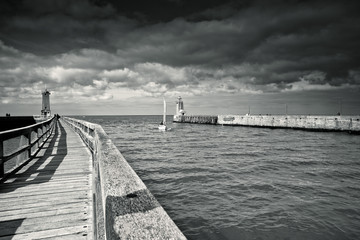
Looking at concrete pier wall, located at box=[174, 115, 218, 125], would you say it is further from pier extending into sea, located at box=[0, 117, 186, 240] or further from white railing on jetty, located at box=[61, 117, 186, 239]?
white railing on jetty, located at box=[61, 117, 186, 239]

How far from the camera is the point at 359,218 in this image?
557 centimetres

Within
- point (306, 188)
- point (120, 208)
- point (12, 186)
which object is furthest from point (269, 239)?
point (12, 186)

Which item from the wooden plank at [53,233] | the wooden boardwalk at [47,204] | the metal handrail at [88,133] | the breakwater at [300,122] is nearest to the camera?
the wooden plank at [53,233]

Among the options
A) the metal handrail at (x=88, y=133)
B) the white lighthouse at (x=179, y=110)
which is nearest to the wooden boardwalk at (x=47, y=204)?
the metal handrail at (x=88, y=133)

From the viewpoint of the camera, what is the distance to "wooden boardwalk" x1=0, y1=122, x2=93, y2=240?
271 cm

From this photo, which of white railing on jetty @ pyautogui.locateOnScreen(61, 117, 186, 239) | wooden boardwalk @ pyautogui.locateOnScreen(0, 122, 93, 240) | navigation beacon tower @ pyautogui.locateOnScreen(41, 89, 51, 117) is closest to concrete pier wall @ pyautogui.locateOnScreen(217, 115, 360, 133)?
wooden boardwalk @ pyautogui.locateOnScreen(0, 122, 93, 240)

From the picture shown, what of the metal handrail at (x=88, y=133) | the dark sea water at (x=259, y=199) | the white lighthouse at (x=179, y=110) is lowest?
the dark sea water at (x=259, y=199)

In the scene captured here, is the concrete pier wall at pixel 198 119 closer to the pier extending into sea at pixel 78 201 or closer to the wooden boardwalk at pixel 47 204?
the pier extending into sea at pixel 78 201

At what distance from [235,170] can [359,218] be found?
5.34 meters

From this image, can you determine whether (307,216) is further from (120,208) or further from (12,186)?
(12,186)

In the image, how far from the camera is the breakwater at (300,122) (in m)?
35.5

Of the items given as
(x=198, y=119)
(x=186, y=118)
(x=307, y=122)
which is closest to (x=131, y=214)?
(x=307, y=122)

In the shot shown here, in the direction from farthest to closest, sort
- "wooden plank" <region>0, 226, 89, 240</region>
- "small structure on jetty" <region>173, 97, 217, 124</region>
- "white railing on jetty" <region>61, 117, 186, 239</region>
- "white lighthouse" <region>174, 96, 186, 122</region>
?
1. "white lighthouse" <region>174, 96, 186, 122</region>
2. "small structure on jetty" <region>173, 97, 217, 124</region>
3. "wooden plank" <region>0, 226, 89, 240</region>
4. "white railing on jetty" <region>61, 117, 186, 239</region>

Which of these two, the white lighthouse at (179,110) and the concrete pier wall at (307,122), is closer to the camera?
the concrete pier wall at (307,122)
